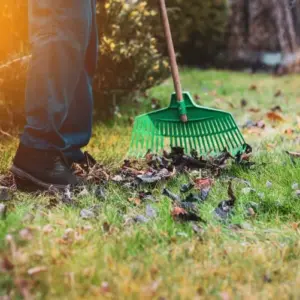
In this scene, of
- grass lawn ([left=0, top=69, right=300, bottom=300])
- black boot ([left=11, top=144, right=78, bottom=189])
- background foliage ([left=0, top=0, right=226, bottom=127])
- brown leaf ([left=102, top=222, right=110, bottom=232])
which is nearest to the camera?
grass lawn ([left=0, top=69, right=300, bottom=300])

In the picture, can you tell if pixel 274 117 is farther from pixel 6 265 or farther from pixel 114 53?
pixel 6 265

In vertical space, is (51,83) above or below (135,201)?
above

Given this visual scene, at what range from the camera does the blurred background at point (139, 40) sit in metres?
3.64

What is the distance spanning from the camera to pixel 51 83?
2621 millimetres

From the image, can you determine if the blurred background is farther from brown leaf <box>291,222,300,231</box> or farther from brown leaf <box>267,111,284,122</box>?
brown leaf <box>291,222,300,231</box>

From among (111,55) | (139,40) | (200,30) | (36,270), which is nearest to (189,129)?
(111,55)

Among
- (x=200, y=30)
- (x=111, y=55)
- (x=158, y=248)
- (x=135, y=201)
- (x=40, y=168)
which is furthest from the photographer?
(x=200, y=30)

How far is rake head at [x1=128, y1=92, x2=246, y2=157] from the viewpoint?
10.8 ft

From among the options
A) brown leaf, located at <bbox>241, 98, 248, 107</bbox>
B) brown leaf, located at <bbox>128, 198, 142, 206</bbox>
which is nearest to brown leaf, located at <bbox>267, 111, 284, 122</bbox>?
brown leaf, located at <bbox>241, 98, 248, 107</bbox>

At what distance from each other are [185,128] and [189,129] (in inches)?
0.9

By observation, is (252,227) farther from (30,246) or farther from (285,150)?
(285,150)

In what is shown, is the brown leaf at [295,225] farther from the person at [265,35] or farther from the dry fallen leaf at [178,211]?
the person at [265,35]

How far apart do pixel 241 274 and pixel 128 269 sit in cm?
35

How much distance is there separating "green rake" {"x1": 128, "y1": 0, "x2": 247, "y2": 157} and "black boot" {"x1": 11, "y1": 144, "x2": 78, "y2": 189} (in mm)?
672
